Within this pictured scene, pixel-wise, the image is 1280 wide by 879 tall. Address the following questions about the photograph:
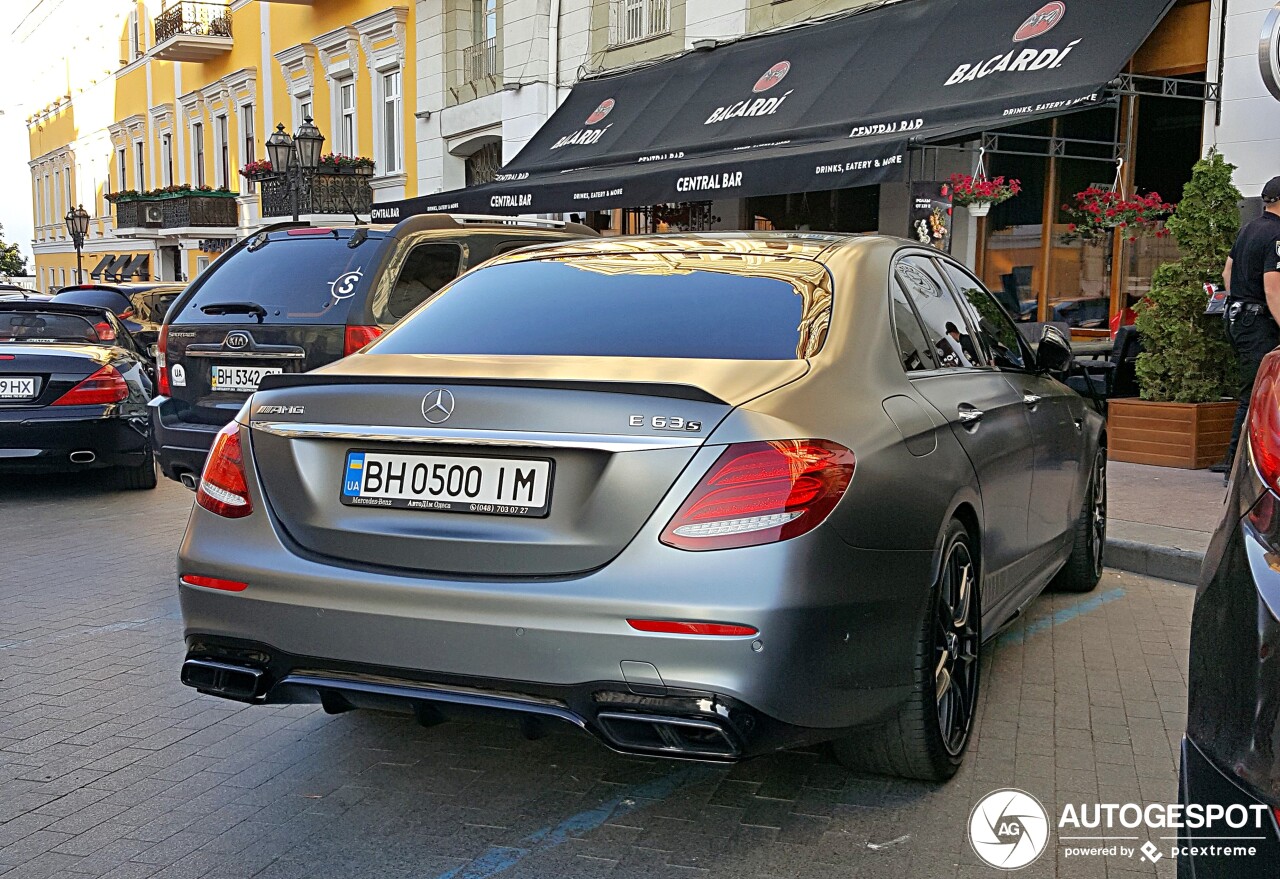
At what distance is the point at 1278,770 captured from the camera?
71.8 inches

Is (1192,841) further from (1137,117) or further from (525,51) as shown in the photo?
(525,51)

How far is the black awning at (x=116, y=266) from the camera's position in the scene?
4229 centimetres

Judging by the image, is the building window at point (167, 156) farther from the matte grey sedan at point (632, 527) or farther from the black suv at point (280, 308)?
the matte grey sedan at point (632, 527)

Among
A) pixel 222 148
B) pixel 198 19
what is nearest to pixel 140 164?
pixel 222 148

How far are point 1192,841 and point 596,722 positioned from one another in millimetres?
1347

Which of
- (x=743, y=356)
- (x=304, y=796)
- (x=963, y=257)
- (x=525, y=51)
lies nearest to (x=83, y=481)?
(x=304, y=796)

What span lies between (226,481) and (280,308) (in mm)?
3593

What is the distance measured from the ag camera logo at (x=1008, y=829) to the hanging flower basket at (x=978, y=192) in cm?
818

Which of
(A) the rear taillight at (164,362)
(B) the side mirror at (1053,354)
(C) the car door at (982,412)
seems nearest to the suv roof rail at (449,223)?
(A) the rear taillight at (164,362)

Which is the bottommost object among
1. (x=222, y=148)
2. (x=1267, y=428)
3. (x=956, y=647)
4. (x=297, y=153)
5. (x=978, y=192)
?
(x=956, y=647)

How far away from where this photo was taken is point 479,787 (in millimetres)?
3709

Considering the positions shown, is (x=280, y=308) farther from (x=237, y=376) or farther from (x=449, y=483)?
(x=449, y=483)

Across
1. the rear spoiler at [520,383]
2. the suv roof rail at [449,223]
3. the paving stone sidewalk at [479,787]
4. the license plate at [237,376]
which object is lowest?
the paving stone sidewalk at [479,787]

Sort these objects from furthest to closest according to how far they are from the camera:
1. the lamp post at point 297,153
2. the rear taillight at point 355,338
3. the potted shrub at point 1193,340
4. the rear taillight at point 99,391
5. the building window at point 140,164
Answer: the building window at point 140,164
the lamp post at point 297,153
the potted shrub at point 1193,340
the rear taillight at point 99,391
the rear taillight at point 355,338
